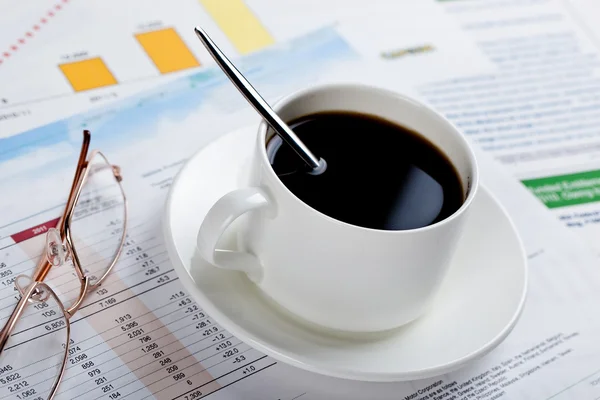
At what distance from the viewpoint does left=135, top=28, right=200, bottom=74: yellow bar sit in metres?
0.72

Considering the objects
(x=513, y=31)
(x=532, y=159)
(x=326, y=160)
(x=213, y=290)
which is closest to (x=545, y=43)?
(x=513, y=31)

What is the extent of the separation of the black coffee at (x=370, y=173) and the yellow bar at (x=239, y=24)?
10.3 inches

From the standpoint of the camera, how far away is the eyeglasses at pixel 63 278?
0.46 meters

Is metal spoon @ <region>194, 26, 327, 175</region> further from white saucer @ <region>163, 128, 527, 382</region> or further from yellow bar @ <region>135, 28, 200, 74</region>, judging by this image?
yellow bar @ <region>135, 28, 200, 74</region>

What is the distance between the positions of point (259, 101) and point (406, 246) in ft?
0.47

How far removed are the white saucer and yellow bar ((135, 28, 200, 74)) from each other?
0.17 m

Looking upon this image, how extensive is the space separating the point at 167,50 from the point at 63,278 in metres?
0.30

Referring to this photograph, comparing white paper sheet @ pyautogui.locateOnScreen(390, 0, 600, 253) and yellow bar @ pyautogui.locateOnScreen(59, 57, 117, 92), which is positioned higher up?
yellow bar @ pyautogui.locateOnScreen(59, 57, 117, 92)

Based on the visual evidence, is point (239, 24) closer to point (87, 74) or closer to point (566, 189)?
point (87, 74)

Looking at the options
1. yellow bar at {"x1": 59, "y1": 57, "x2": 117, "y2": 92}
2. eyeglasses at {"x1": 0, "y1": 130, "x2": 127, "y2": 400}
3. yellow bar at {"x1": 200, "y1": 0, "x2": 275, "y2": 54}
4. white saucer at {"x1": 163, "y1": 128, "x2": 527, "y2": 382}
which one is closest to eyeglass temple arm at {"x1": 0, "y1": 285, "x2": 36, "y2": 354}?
eyeglasses at {"x1": 0, "y1": 130, "x2": 127, "y2": 400}

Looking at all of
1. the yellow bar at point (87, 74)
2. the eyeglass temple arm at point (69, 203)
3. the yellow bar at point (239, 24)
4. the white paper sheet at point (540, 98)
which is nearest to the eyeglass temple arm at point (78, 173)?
the eyeglass temple arm at point (69, 203)

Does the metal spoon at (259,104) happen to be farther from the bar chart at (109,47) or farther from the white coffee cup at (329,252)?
the bar chart at (109,47)

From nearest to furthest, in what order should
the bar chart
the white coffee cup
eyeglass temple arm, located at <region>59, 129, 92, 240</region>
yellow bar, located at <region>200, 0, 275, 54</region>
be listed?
the white coffee cup
eyeglass temple arm, located at <region>59, 129, 92, 240</region>
the bar chart
yellow bar, located at <region>200, 0, 275, 54</region>

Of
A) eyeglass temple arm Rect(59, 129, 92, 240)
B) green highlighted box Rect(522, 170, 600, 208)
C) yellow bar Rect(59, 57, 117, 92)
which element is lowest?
green highlighted box Rect(522, 170, 600, 208)
